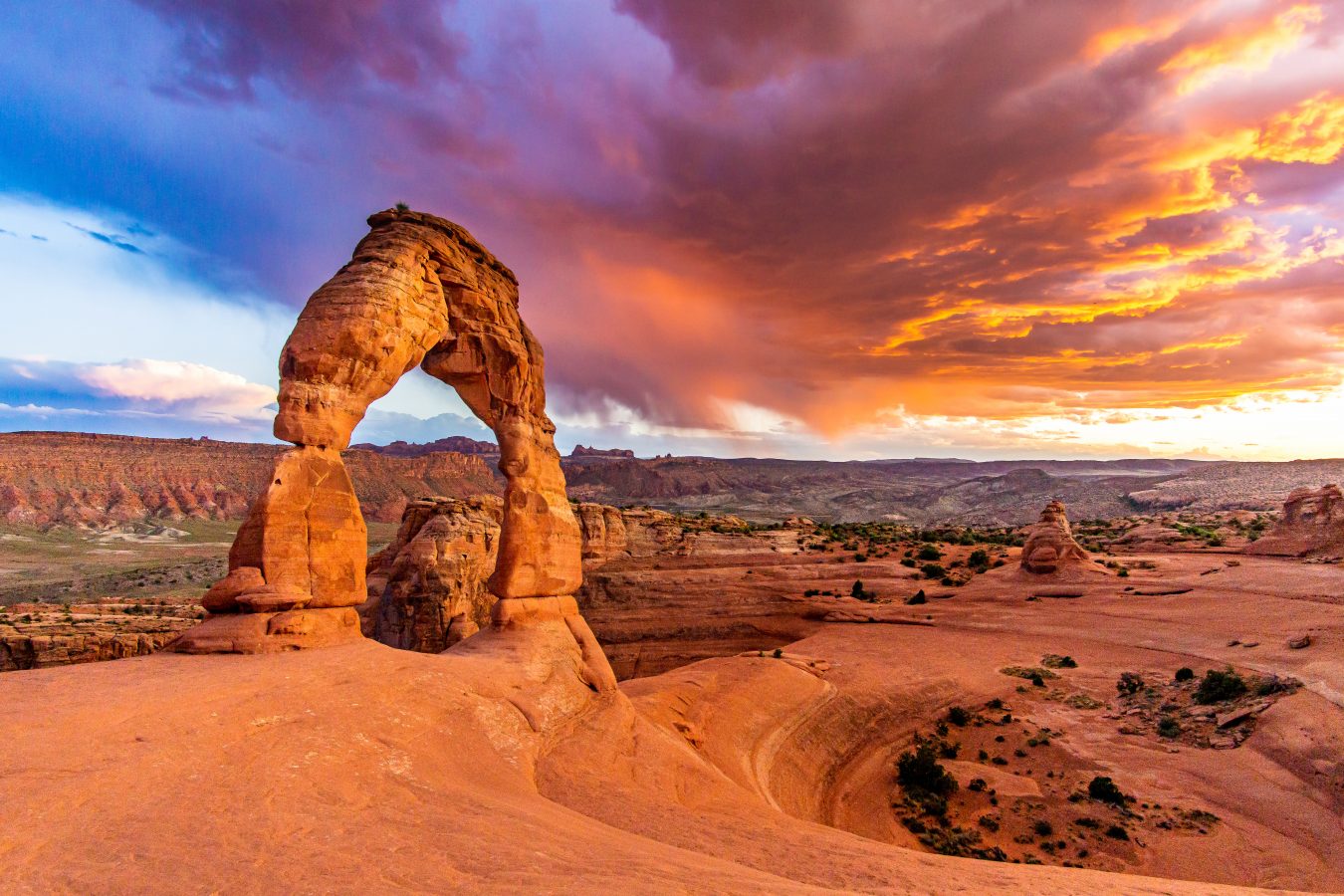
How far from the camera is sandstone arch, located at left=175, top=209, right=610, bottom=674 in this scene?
40.9 ft

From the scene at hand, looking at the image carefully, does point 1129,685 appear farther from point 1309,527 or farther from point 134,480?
point 134,480

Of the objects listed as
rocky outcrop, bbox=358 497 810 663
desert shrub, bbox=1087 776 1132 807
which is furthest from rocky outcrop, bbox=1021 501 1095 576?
desert shrub, bbox=1087 776 1132 807

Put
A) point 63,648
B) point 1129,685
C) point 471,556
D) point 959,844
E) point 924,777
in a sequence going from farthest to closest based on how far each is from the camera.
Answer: point 471,556, point 1129,685, point 63,648, point 924,777, point 959,844

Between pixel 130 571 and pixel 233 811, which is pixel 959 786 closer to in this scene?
pixel 233 811


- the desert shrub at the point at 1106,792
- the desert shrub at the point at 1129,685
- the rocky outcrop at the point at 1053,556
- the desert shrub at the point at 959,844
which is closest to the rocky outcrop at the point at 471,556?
the rocky outcrop at the point at 1053,556

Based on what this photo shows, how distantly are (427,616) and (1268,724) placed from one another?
31.7 meters

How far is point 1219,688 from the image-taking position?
65.7 feet

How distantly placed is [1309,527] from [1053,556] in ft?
52.9

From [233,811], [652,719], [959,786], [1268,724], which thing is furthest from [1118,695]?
[233,811]

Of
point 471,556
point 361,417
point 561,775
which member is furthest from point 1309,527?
point 361,417

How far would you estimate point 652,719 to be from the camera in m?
16.4

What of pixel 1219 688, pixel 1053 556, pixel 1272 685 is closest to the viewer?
pixel 1272 685

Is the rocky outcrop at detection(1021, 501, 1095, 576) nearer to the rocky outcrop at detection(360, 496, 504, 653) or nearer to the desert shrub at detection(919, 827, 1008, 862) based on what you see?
the desert shrub at detection(919, 827, 1008, 862)

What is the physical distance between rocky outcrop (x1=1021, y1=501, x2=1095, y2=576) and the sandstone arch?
3152cm
